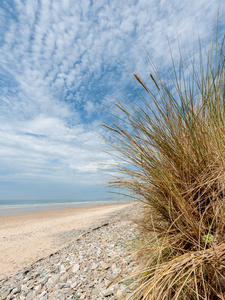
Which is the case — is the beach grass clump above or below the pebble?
above

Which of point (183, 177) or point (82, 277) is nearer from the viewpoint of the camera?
point (183, 177)

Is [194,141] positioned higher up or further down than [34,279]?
higher up

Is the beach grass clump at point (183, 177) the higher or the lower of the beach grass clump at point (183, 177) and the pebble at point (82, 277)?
the higher

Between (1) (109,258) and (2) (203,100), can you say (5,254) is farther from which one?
(2) (203,100)

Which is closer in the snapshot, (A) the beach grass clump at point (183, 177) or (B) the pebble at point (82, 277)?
(A) the beach grass clump at point (183, 177)

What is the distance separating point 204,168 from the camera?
147 cm

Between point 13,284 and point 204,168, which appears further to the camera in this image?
point 13,284

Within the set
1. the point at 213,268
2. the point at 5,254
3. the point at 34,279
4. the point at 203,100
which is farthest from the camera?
the point at 5,254

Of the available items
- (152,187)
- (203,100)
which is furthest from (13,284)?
(203,100)

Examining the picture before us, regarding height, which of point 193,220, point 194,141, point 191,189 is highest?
point 194,141

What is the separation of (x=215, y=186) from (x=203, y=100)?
33.0 inches

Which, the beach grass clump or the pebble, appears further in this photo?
the pebble

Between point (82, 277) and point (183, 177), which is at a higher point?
point (183, 177)

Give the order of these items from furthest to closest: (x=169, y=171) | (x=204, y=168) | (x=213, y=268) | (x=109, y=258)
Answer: (x=109, y=258) → (x=169, y=171) → (x=204, y=168) → (x=213, y=268)
